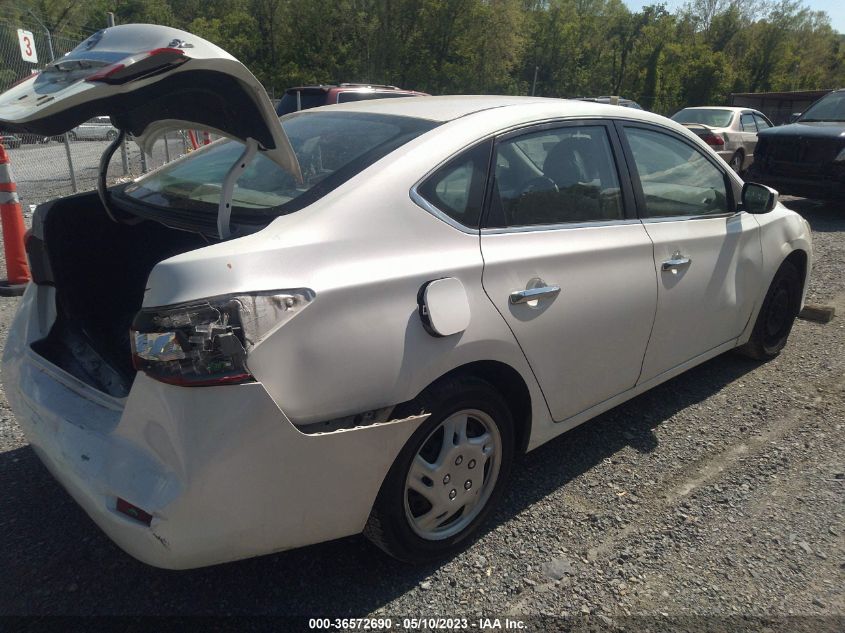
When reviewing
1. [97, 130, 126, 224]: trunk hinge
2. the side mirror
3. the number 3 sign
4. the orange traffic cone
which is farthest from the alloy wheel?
the number 3 sign

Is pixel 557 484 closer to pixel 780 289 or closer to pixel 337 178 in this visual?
pixel 337 178

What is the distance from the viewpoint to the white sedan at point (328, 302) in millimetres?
1812

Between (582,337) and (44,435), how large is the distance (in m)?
2.05

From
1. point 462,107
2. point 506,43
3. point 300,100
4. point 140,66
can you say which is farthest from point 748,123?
point 506,43

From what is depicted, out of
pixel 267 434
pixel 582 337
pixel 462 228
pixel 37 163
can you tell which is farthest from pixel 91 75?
pixel 37 163

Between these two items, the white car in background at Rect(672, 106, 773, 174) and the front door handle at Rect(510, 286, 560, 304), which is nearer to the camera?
the front door handle at Rect(510, 286, 560, 304)

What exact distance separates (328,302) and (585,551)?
1515 mm

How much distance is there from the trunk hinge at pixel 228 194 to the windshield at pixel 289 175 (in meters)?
0.09

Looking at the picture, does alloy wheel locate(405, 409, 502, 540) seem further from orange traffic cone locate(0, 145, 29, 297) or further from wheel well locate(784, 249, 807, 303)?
orange traffic cone locate(0, 145, 29, 297)

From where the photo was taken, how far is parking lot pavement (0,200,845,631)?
2301 mm

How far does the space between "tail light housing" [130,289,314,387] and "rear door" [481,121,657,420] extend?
0.89 m

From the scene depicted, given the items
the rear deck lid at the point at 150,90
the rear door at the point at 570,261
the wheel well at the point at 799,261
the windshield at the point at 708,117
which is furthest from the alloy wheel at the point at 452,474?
the windshield at the point at 708,117

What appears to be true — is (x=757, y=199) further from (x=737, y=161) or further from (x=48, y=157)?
(x=48, y=157)

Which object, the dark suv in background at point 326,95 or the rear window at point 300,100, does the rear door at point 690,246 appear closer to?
the dark suv in background at point 326,95
